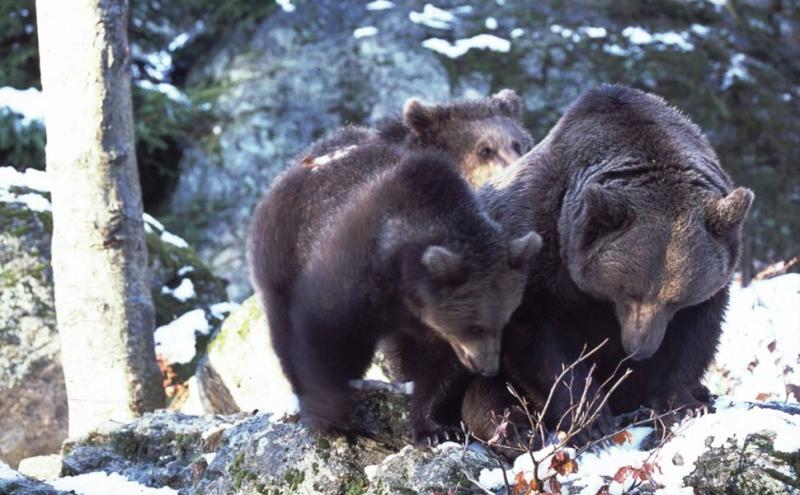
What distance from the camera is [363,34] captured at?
51.4 feet

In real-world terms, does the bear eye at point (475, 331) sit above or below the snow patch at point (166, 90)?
above

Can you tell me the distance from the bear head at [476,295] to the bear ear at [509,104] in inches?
180

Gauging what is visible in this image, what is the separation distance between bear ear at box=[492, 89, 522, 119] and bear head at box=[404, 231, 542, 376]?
457cm

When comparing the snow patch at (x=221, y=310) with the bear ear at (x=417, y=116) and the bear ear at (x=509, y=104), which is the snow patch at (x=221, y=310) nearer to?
the bear ear at (x=417, y=116)

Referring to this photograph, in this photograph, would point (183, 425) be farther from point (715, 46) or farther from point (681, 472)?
point (715, 46)

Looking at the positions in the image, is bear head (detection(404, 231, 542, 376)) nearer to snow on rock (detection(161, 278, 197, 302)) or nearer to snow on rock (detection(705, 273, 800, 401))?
snow on rock (detection(705, 273, 800, 401))

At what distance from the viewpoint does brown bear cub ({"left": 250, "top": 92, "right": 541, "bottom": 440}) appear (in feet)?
17.6

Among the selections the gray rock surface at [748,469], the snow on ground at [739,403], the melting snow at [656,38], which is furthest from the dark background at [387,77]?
the gray rock surface at [748,469]

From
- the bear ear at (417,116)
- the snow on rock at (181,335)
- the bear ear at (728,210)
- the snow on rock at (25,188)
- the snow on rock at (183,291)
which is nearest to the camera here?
the bear ear at (728,210)

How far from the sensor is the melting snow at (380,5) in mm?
16125

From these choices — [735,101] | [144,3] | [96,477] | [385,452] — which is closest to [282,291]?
[385,452]

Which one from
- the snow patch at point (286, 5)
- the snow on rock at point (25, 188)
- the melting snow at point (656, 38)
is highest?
the snow on rock at point (25, 188)

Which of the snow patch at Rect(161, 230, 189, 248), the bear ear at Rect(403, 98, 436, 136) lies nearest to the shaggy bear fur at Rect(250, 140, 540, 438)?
the bear ear at Rect(403, 98, 436, 136)

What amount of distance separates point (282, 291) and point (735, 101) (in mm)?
11248
